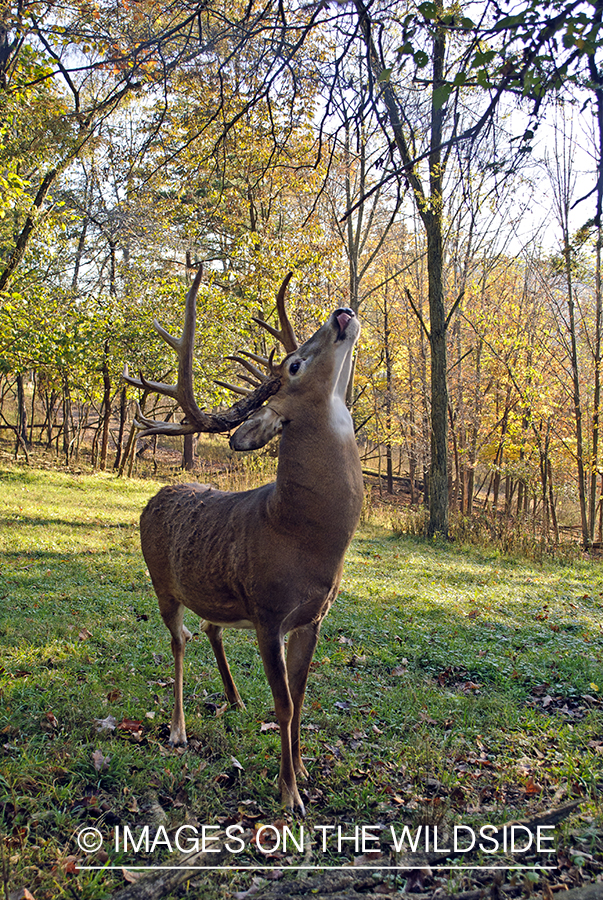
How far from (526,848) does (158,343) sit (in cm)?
1667

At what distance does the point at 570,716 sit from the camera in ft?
15.4

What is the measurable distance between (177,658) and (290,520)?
161 centimetres

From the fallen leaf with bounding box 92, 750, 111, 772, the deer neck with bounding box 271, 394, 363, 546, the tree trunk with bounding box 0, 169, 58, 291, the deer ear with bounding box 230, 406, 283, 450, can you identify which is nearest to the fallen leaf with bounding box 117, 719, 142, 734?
the fallen leaf with bounding box 92, 750, 111, 772

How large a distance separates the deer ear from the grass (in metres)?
2.06

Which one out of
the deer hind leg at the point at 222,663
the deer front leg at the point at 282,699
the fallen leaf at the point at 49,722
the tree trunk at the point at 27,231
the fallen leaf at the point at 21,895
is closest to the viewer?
the fallen leaf at the point at 21,895

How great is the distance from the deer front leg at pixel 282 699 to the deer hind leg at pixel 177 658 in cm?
92

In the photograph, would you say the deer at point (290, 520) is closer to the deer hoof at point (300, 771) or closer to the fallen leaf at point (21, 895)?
the deer hoof at point (300, 771)

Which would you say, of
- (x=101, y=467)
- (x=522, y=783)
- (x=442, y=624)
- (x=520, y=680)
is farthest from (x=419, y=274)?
(x=522, y=783)

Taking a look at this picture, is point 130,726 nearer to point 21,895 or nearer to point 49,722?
point 49,722

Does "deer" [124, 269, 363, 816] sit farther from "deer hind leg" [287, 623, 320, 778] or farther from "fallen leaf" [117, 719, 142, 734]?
"fallen leaf" [117, 719, 142, 734]

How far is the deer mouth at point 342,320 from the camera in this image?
3.36m

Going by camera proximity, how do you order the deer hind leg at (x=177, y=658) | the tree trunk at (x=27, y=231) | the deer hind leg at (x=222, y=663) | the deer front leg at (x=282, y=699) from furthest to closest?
1. the tree trunk at (x=27, y=231)
2. the deer hind leg at (x=222, y=663)
3. the deer hind leg at (x=177, y=658)
4. the deer front leg at (x=282, y=699)

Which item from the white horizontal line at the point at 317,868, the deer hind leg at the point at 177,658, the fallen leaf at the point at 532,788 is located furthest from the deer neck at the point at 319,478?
the fallen leaf at the point at 532,788

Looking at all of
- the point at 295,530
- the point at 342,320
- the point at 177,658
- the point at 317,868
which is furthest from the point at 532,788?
the point at 342,320
